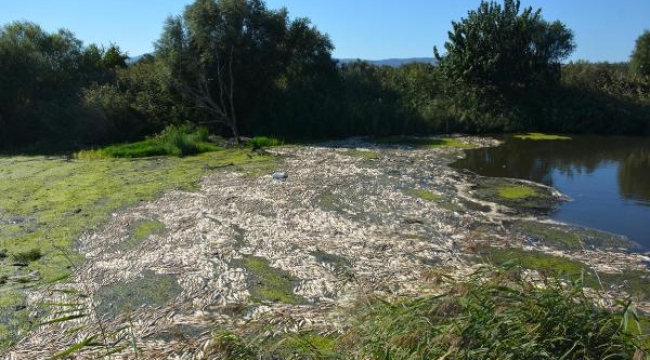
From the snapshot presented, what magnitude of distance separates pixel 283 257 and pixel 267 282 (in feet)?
3.15

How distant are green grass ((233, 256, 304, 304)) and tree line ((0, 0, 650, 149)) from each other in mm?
14754

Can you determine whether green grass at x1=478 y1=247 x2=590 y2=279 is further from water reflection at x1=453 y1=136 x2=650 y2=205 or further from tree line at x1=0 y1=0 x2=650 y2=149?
tree line at x1=0 y1=0 x2=650 y2=149

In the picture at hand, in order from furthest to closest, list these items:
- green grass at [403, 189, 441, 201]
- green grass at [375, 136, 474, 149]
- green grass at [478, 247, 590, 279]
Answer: green grass at [375, 136, 474, 149]
green grass at [403, 189, 441, 201]
green grass at [478, 247, 590, 279]

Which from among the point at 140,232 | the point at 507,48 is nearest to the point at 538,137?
the point at 507,48

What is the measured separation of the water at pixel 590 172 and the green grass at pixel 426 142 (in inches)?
54.0

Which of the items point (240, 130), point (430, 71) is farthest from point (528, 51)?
point (240, 130)

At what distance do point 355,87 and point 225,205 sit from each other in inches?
721

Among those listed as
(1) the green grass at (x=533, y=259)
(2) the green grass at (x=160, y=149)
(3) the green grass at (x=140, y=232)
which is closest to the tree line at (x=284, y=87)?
(2) the green grass at (x=160, y=149)

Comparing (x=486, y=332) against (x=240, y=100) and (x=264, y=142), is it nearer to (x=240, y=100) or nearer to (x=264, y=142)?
(x=264, y=142)

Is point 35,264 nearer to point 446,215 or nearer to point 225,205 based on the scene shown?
point 225,205

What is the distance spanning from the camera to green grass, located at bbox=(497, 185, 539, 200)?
13367 millimetres

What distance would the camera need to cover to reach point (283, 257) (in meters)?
9.21

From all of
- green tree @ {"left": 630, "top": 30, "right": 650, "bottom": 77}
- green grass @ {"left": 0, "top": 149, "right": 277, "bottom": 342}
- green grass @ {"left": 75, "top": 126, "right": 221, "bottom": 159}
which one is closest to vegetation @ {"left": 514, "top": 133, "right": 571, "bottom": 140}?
green tree @ {"left": 630, "top": 30, "right": 650, "bottom": 77}

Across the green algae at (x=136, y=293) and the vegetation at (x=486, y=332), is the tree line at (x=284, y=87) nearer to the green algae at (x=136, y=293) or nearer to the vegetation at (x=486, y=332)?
the green algae at (x=136, y=293)
